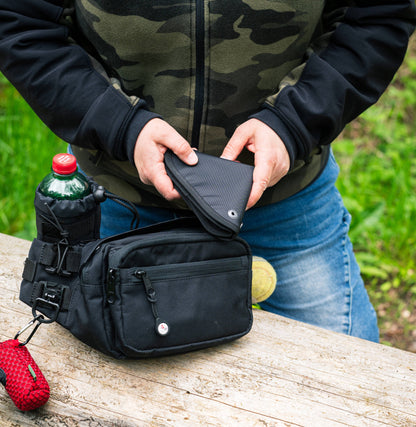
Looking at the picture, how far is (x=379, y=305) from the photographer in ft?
9.53

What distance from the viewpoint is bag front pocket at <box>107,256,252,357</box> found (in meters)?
1.28

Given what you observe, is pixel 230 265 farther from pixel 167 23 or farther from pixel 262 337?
pixel 167 23

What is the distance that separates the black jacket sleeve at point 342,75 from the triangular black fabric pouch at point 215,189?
8.9 inches

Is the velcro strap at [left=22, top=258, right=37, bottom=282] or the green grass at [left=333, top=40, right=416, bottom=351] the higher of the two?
the velcro strap at [left=22, top=258, right=37, bottom=282]

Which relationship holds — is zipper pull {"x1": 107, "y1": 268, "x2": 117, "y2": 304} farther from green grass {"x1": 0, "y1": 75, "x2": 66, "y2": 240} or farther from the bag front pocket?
green grass {"x1": 0, "y1": 75, "x2": 66, "y2": 240}

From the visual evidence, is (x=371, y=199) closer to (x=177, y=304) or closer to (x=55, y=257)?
(x=177, y=304)

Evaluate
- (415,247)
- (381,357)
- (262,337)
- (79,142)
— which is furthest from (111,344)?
(415,247)

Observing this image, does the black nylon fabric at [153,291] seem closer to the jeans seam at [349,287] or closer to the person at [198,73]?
the person at [198,73]

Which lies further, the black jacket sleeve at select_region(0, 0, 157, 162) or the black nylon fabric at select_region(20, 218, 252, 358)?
the black jacket sleeve at select_region(0, 0, 157, 162)

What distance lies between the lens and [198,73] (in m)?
1.50

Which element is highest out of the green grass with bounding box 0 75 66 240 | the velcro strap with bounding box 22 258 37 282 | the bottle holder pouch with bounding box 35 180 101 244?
the bottle holder pouch with bounding box 35 180 101 244

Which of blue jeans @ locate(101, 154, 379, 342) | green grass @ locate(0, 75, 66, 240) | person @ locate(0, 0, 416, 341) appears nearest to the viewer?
person @ locate(0, 0, 416, 341)

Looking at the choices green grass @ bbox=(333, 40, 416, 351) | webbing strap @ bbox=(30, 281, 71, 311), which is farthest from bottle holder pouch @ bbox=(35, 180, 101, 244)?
green grass @ bbox=(333, 40, 416, 351)

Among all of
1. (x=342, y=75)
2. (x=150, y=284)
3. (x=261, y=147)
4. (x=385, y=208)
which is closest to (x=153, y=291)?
(x=150, y=284)
